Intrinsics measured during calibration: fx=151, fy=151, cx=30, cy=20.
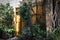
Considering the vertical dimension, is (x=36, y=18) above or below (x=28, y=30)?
above

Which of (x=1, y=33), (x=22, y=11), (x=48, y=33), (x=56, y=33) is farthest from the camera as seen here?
(x=1, y=33)

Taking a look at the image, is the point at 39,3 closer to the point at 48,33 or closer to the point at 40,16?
the point at 40,16

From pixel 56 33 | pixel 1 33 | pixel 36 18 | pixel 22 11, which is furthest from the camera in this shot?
pixel 1 33

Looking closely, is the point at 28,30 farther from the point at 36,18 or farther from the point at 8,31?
the point at 8,31

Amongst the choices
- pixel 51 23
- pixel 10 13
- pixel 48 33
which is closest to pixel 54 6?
pixel 51 23

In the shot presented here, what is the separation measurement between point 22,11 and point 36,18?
112 centimetres

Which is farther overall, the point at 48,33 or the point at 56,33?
the point at 48,33


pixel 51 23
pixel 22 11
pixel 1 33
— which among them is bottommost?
pixel 1 33

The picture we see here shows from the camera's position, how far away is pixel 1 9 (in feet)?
35.2

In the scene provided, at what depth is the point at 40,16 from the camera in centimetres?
920

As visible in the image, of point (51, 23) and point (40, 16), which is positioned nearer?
point (51, 23)

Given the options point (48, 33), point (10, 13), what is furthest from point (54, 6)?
point (10, 13)

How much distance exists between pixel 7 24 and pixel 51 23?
151 inches

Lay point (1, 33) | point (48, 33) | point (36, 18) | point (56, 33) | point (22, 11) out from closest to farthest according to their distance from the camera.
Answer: point (56, 33) < point (48, 33) < point (22, 11) < point (36, 18) < point (1, 33)
